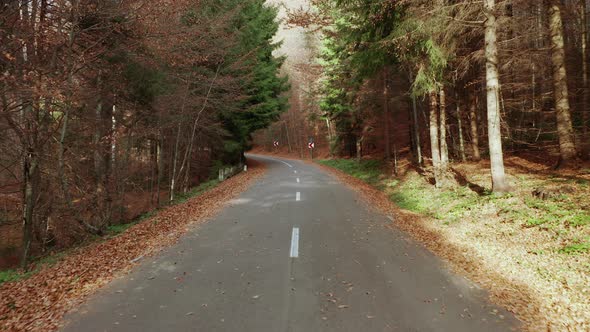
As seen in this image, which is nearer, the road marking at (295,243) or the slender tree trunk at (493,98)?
the road marking at (295,243)

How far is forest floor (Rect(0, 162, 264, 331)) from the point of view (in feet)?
15.8

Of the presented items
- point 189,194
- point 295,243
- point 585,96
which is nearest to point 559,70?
point 585,96

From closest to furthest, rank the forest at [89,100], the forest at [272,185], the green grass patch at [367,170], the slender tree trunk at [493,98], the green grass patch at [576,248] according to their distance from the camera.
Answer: the green grass patch at [576,248] → the forest at [272,185] → the forest at [89,100] → the slender tree trunk at [493,98] → the green grass patch at [367,170]

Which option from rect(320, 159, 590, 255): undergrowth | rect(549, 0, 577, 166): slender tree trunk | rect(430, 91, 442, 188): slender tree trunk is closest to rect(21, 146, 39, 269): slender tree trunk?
rect(320, 159, 590, 255): undergrowth

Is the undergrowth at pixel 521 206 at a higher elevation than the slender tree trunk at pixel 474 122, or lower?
lower

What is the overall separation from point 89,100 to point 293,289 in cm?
1036

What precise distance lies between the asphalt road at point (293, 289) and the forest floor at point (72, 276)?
369 mm

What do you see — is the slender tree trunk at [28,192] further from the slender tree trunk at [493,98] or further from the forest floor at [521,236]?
the slender tree trunk at [493,98]

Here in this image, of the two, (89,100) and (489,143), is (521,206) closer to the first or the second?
(489,143)

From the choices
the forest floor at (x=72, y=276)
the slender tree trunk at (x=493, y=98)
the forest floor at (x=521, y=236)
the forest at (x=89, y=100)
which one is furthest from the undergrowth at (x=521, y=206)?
the forest at (x=89, y=100)

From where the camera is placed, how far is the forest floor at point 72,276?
482 centimetres

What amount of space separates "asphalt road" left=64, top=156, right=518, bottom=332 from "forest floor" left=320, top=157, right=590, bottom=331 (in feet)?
1.84

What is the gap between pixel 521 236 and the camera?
24.3ft

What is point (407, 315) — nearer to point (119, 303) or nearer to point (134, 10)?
point (119, 303)
